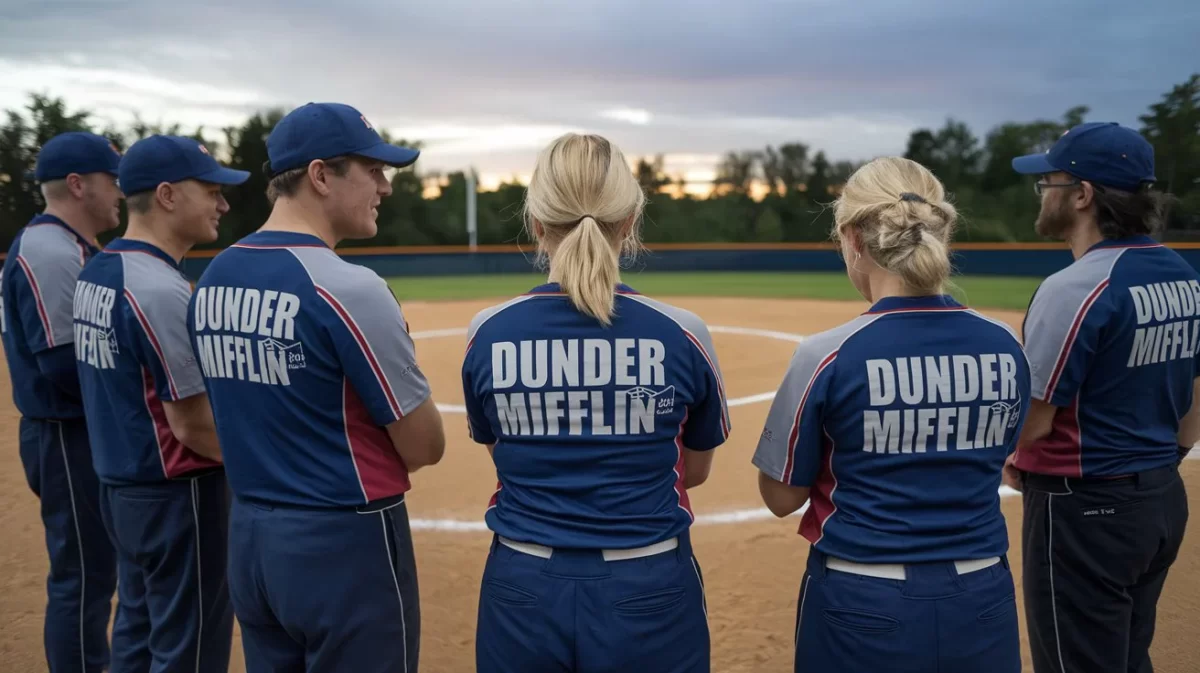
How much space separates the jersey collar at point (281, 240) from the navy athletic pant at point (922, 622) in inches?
69.1

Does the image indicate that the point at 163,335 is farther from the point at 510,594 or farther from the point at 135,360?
the point at 510,594

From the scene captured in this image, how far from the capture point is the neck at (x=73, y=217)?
389cm

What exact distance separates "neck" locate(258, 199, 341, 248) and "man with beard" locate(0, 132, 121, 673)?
1720 millimetres

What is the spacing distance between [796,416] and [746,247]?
1181 inches

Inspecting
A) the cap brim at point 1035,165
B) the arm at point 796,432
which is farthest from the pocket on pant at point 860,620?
the cap brim at point 1035,165

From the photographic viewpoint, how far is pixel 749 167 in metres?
44.5

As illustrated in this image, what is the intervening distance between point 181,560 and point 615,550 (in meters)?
1.93

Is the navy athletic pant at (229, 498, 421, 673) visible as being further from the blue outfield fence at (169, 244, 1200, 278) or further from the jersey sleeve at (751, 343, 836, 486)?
the blue outfield fence at (169, 244, 1200, 278)

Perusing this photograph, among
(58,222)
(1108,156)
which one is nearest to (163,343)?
(58,222)

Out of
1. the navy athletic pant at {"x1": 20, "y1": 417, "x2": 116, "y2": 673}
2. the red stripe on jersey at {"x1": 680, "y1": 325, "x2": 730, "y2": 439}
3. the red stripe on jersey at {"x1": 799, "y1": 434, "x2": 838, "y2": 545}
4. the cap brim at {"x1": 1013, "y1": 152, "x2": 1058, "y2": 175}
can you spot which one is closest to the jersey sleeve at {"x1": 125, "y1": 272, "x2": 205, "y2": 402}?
the navy athletic pant at {"x1": 20, "y1": 417, "x2": 116, "y2": 673}

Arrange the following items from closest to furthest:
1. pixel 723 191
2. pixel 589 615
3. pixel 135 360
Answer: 1. pixel 589 615
2. pixel 135 360
3. pixel 723 191

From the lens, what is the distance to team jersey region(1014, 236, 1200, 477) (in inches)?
105

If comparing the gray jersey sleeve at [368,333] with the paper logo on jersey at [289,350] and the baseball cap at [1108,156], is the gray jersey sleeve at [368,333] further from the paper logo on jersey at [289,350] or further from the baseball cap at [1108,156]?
the baseball cap at [1108,156]

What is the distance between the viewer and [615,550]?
1992mm
